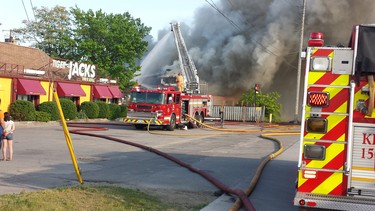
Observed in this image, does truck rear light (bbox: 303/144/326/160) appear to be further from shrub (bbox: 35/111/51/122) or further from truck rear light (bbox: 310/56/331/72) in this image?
shrub (bbox: 35/111/51/122)

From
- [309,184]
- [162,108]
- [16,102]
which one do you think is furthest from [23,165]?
[16,102]

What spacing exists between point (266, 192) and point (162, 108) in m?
17.1

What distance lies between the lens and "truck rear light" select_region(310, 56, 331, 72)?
5.58 metres

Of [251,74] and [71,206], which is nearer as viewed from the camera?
[71,206]

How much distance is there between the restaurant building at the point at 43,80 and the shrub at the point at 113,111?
48.1 inches

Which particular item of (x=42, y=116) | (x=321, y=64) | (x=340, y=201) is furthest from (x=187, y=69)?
(x=340, y=201)

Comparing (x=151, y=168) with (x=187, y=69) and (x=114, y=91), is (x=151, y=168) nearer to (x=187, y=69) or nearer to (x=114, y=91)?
(x=187, y=69)

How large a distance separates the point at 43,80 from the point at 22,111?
14.4 ft

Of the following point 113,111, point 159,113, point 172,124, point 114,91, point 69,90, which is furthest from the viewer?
point 114,91

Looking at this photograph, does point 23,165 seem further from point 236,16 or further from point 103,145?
point 236,16

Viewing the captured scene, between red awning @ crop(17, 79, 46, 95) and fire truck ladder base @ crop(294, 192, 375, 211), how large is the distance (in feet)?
83.5

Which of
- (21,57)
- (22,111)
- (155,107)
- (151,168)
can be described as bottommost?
(151,168)

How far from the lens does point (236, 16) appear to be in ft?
166

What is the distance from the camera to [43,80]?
30969mm
